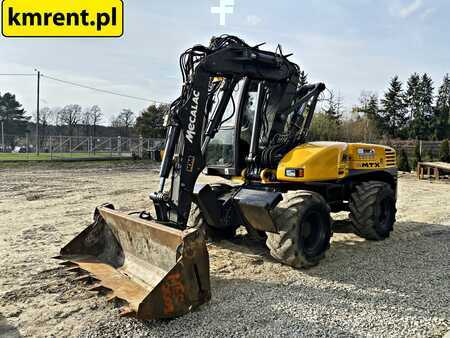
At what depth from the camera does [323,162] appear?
5.63 m

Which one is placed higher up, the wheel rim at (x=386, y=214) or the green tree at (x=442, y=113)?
the green tree at (x=442, y=113)

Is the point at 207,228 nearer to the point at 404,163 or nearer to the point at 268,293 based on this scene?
the point at 268,293

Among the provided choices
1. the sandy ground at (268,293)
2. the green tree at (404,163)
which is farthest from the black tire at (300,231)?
the green tree at (404,163)

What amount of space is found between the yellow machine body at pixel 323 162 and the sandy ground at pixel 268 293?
113cm

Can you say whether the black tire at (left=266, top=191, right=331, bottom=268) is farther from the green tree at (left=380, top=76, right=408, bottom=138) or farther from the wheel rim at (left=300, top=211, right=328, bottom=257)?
the green tree at (left=380, top=76, right=408, bottom=138)

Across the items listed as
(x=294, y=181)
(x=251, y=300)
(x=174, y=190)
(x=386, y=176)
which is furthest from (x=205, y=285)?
(x=386, y=176)

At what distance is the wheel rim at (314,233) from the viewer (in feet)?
17.5

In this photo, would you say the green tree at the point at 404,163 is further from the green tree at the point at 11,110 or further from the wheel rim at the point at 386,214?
the green tree at the point at 11,110

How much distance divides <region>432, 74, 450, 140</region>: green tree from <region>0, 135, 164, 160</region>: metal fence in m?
36.1

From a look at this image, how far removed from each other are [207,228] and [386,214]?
2.95 meters

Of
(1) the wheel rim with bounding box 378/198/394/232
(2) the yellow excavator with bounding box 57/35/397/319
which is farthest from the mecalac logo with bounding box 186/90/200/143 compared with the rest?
(1) the wheel rim with bounding box 378/198/394/232

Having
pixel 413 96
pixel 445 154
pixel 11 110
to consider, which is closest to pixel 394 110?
pixel 413 96

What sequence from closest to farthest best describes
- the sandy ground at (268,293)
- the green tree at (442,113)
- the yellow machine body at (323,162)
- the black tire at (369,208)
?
the sandy ground at (268,293) < the yellow machine body at (323,162) < the black tire at (369,208) < the green tree at (442,113)

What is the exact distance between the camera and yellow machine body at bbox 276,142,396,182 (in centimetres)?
546
